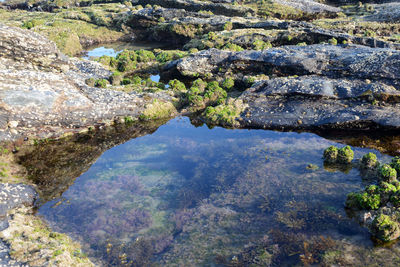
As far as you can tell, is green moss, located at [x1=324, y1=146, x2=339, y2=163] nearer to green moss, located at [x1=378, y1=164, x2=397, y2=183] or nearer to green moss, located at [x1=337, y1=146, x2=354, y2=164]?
green moss, located at [x1=337, y1=146, x2=354, y2=164]

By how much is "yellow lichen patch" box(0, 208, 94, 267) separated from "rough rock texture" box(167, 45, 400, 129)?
16274mm

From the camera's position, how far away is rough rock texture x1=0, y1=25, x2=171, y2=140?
73.9 feet

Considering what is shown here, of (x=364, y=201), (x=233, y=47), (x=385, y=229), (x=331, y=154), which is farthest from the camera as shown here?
(x=233, y=47)

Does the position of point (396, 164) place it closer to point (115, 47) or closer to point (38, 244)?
point (38, 244)

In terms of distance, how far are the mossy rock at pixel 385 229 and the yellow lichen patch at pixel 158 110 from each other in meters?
18.9

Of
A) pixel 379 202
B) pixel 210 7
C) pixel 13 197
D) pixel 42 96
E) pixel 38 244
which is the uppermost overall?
pixel 210 7

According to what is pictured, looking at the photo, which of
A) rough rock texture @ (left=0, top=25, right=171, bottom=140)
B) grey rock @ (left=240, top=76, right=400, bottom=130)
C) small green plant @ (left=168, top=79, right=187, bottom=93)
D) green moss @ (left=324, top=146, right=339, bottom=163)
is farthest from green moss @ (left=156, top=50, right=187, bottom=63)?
green moss @ (left=324, top=146, right=339, bottom=163)

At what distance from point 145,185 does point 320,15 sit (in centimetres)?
6252

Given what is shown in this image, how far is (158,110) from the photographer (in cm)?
2720

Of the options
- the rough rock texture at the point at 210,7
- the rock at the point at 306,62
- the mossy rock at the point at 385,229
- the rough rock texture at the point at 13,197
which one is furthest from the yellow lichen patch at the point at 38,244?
the rough rock texture at the point at 210,7

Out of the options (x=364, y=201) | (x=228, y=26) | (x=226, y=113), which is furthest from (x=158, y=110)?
(x=228, y=26)

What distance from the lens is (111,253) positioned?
13.7 m

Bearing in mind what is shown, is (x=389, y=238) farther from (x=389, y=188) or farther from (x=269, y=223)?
(x=269, y=223)

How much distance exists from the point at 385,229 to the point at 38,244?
15.3 metres
